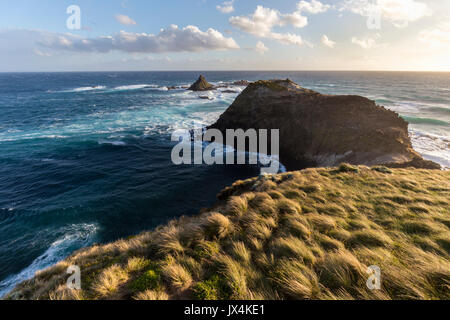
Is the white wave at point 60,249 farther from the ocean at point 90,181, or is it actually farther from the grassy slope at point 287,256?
the grassy slope at point 287,256

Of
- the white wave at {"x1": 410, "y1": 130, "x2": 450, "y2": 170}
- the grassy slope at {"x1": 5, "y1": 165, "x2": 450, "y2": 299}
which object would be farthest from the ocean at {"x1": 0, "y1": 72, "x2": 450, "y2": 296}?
the grassy slope at {"x1": 5, "y1": 165, "x2": 450, "y2": 299}

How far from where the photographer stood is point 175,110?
5594 centimetres

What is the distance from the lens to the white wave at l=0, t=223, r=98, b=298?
10.8 metres

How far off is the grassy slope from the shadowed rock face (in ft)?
47.5

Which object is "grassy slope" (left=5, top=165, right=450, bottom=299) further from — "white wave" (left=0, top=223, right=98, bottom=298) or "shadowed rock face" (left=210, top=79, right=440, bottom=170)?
"shadowed rock face" (left=210, top=79, right=440, bottom=170)

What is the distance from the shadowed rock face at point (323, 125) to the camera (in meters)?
21.8

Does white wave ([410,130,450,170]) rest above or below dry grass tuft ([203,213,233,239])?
above

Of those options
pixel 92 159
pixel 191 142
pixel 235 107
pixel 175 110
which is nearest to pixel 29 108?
pixel 175 110

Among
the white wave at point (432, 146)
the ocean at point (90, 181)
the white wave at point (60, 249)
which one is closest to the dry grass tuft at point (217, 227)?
the ocean at point (90, 181)

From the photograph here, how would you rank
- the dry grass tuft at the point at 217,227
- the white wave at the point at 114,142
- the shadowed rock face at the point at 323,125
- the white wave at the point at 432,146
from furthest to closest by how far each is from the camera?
1. the white wave at the point at 114,142
2. the white wave at the point at 432,146
3. the shadowed rock face at the point at 323,125
4. the dry grass tuft at the point at 217,227

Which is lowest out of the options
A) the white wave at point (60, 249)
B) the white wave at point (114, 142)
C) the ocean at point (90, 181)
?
the white wave at point (60, 249)

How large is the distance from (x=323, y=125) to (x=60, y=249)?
30.9 m

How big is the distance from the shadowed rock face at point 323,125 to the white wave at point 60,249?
75.8ft
